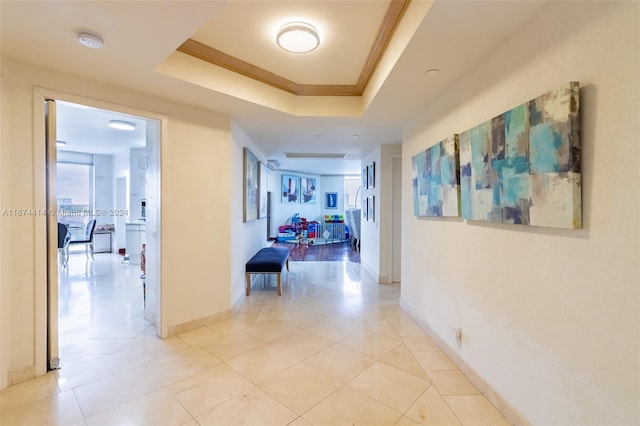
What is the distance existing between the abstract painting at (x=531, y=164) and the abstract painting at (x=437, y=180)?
0.25 metres

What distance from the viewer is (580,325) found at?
1251mm

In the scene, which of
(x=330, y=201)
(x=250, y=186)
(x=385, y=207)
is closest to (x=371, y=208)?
(x=385, y=207)

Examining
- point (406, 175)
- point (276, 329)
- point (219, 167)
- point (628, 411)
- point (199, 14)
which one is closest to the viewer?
point (628, 411)

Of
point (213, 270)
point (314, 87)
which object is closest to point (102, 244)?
point (213, 270)

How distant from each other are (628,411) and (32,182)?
3723 millimetres

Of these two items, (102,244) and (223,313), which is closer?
(223,313)

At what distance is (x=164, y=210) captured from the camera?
272 cm

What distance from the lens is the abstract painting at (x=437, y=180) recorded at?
7.38ft

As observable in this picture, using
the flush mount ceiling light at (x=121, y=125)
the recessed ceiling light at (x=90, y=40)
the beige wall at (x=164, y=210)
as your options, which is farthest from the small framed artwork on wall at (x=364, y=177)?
the recessed ceiling light at (x=90, y=40)

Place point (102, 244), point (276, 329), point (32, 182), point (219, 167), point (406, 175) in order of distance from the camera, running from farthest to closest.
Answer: point (102, 244)
point (406, 175)
point (219, 167)
point (276, 329)
point (32, 182)

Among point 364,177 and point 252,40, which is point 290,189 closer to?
point 364,177

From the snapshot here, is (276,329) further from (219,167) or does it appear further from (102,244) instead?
(102,244)

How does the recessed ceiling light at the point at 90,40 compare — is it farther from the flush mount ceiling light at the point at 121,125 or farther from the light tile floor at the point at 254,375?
the flush mount ceiling light at the point at 121,125

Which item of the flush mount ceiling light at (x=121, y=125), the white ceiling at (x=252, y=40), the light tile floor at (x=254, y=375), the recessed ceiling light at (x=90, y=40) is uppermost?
the flush mount ceiling light at (x=121, y=125)
